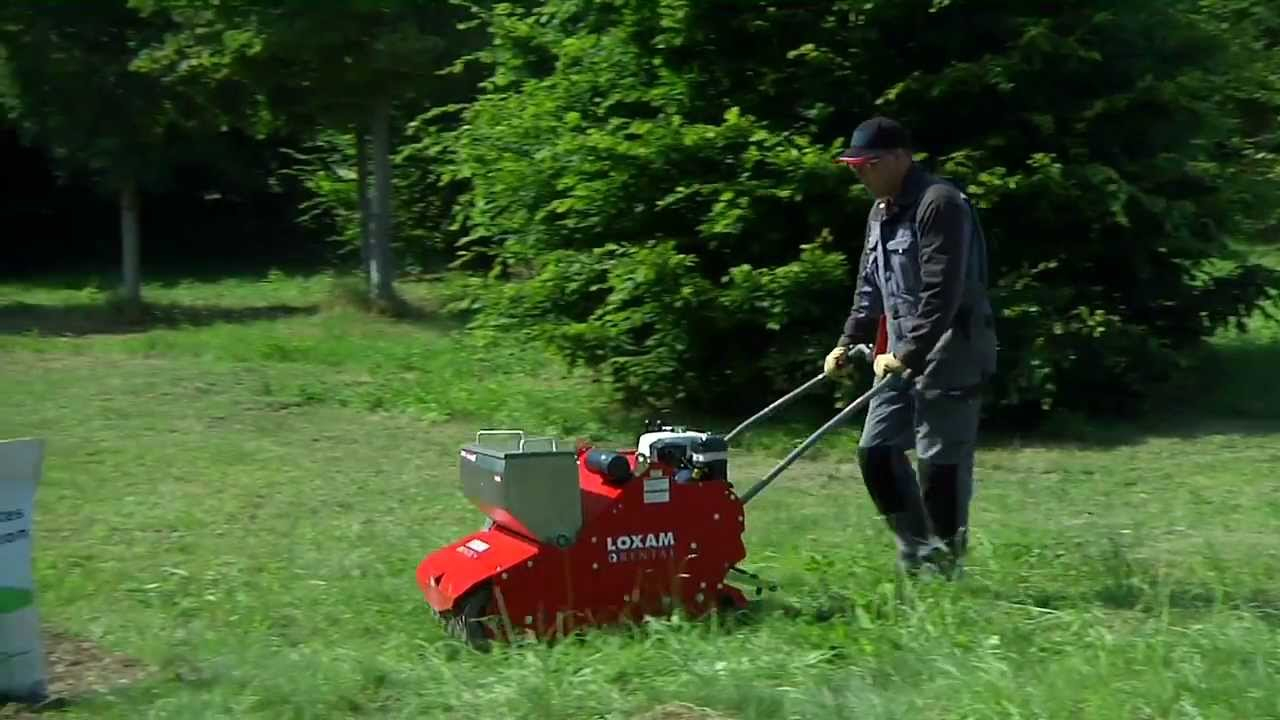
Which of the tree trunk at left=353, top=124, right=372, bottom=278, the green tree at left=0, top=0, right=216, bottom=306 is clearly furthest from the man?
the green tree at left=0, top=0, right=216, bottom=306

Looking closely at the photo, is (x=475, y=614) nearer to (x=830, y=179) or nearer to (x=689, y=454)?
(x=689, y=454)

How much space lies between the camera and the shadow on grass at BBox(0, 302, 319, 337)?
20.9 m

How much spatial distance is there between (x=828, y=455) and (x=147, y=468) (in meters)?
4.48

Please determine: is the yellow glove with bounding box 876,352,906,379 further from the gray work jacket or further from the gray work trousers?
the gray work trousers

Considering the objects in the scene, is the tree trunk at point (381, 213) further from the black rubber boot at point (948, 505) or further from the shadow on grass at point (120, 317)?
the black rubber boot at point (948, 505)

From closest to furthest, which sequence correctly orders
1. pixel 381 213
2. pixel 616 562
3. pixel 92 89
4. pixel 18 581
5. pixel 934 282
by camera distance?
pixel 18 581
pixel 616 562
pixel 934 282
pixel 381 213
pixel 92 89

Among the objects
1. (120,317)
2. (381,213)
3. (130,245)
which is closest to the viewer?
(381,213)

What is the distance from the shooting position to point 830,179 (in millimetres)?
11461

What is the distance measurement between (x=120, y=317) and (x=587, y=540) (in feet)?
56.6

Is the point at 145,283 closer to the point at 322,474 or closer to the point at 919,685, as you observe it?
the point at 322,474

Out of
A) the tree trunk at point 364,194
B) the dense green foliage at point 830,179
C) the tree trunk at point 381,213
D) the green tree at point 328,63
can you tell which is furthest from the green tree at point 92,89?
the dense green foliage at point 830,179

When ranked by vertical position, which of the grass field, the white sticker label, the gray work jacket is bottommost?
the grass field

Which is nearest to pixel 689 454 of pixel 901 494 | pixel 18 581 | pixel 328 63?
pixel 901 494

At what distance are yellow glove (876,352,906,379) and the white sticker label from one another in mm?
971
